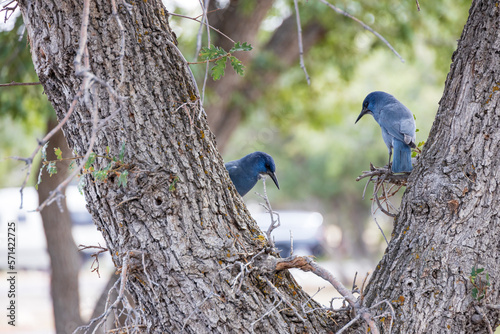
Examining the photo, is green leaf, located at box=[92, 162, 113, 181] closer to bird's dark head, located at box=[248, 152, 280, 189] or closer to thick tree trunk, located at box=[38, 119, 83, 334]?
bird's dark head, located at box=[248, 152, 280, 189]

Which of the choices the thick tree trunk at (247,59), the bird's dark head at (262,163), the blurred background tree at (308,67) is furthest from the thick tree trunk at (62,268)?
the bird's dark head at (262,163)

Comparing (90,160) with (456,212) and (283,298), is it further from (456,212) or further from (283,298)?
(456,212)

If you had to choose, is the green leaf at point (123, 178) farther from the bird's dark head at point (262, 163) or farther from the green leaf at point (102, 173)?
the bird's dark head at point (262, 163)

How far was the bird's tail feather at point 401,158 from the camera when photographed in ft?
9.11

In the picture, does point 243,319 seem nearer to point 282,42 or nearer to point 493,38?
point 493,38

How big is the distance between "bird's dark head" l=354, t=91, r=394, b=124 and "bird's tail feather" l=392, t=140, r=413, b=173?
71 centimetres

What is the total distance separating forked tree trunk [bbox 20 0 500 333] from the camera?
1896 mm

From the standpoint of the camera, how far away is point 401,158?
118 inches

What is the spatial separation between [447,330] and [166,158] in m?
1.19

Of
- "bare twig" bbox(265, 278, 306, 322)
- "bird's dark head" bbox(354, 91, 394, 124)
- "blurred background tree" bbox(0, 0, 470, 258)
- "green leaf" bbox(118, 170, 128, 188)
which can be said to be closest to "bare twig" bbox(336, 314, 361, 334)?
"bare twig" bbox(265, 278, 306, 322)

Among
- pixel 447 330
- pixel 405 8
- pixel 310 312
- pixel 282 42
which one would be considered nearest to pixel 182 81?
pixel 310 312

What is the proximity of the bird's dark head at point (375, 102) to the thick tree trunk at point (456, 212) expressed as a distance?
184 cm

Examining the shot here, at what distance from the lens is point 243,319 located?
74.9 inches

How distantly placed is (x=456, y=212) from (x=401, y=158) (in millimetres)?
1040
